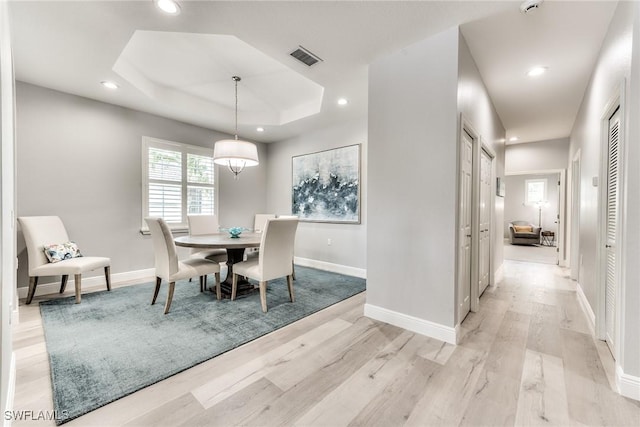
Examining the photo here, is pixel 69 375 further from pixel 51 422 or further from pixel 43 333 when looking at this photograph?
pixel 43 333

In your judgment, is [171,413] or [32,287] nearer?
[171,413]

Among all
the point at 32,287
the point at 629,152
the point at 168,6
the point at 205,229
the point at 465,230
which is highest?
the point at 168,6

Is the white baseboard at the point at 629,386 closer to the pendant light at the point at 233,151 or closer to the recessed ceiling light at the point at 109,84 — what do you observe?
the pendant light at the point at 233,151

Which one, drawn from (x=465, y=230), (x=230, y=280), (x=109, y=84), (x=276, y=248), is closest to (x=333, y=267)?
(x=230, y=280)

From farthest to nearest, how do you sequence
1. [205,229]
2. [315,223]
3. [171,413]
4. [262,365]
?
1. [315,223]
2. [205,229]
3. [262,365]
4. [171,413]

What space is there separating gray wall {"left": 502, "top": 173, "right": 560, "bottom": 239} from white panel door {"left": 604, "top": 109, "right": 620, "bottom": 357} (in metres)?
8.09

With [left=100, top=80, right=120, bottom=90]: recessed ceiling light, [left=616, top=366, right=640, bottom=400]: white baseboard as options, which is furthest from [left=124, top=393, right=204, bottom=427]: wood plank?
[left=100, top=80, right=120, bottom=90]: recessed ceiling light

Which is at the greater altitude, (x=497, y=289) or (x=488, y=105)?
(x=488, y=105)

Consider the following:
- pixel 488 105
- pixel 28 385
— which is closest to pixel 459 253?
pixel 488 105

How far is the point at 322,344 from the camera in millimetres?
2121

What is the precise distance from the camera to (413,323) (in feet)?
7.68

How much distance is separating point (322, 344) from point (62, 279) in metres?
3.38

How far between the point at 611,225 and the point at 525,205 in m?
9.03

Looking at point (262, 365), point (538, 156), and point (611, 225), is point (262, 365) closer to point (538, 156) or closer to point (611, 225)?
point (611, 225)
